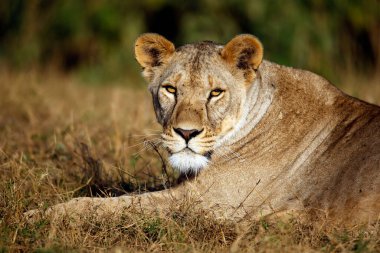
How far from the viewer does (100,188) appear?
614 centimetres

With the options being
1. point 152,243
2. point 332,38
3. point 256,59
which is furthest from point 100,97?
point 152,243

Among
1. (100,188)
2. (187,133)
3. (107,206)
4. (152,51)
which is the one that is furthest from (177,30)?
(187,133)

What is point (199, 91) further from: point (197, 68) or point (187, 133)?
point (187, 133)

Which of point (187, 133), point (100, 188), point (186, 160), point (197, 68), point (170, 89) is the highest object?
point (197, 68)

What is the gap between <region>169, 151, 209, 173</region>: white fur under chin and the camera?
5.01 meters

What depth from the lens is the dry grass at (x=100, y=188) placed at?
4.43 m

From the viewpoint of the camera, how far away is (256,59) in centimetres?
539

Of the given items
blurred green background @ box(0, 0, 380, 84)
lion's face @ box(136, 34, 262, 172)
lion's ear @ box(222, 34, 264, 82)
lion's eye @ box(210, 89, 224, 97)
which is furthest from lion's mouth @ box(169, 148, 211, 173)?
blurred green background @ box(0, 0, 380, 84)

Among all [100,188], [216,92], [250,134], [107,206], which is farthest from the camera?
[100,188]

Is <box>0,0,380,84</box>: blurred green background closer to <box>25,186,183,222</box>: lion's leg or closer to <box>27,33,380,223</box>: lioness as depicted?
<box>27,33,380,223</box>: lioness

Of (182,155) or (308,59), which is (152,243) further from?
(308,59)

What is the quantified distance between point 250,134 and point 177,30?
10509 millimetres

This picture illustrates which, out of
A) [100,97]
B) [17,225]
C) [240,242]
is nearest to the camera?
[240,242]

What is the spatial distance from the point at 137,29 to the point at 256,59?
33.8 feet
